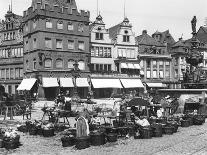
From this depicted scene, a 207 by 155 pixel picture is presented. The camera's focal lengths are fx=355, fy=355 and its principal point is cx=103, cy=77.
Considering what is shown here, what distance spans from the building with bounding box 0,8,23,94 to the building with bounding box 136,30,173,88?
67.4 ft

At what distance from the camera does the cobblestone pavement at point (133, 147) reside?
12.5 meters

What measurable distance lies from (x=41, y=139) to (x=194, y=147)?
6801 millimetres

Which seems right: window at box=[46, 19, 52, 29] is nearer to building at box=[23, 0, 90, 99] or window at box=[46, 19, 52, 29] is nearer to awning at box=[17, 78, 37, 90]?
building at box=[23, 0, 90, 99]

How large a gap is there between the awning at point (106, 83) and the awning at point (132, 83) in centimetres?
114

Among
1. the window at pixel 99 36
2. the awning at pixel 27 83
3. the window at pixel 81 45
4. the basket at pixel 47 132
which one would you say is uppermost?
the window at pixel 99 36

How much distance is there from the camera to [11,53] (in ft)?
192

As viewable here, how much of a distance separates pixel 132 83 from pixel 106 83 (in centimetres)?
530

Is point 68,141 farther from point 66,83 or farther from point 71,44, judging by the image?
point 71,44

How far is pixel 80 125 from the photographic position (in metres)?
13.7

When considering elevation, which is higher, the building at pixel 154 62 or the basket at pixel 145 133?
the building at pixel 154 62

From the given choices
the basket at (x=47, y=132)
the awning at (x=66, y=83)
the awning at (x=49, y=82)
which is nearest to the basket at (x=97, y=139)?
the basket at (x=47, y=132)

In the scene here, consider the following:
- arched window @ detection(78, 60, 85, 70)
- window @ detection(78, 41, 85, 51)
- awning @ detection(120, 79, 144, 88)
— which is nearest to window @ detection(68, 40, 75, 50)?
window @ detection(78, 41, 85, 51)

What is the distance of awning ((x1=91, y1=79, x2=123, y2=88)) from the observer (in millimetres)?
54031

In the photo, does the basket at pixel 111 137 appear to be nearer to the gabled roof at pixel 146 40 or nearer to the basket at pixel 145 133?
the basket at pixel 145 133
